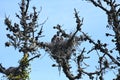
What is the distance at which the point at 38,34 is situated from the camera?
3300 cm

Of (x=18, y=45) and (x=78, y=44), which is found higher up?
(x=18, y=45)

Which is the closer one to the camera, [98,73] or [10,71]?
[98,73]

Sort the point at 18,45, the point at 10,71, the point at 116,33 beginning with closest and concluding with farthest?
1. the point at 116,33
2. the point at 10,71
3. the point at 18,45

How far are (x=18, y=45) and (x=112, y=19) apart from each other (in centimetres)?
1315

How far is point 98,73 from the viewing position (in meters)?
22.0

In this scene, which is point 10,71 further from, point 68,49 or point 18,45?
point 68,49

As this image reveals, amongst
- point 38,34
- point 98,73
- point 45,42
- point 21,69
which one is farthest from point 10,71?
point 98,73

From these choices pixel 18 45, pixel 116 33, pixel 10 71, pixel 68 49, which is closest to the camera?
pixel 116 33

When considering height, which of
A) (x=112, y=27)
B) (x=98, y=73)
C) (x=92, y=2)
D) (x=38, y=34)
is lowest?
(x=98, y=73)

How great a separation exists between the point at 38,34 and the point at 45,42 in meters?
7.30

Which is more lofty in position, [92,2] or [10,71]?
[10,71]

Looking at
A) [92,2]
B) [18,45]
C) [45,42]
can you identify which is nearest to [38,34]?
[18,45]

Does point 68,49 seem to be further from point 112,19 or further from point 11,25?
point 11,25

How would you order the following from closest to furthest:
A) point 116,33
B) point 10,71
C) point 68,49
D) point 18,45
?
point 116,33
point 68,49
point 10,71
point 18,45
